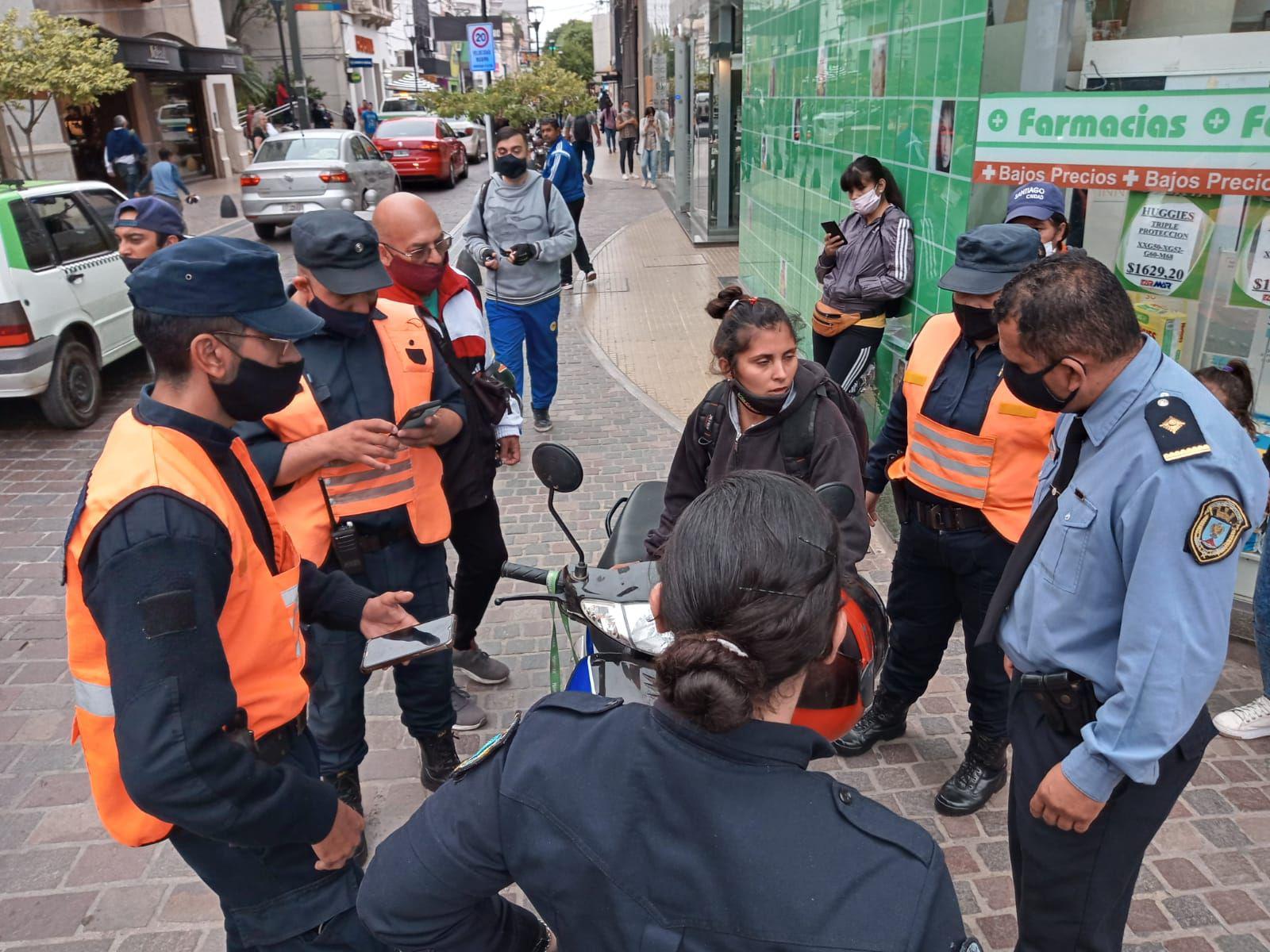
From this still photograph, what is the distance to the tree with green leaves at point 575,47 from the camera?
79688 millimetres

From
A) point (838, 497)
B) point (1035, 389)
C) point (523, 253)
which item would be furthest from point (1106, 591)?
point (523, 253)

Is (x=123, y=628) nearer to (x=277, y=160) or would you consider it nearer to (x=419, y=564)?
(x=419, y=564)

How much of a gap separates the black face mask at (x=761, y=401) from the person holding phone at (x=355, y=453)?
102 cm

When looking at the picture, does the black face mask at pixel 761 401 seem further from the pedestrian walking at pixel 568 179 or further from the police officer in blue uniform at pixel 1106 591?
the pedestrian walking at pixel 568 179

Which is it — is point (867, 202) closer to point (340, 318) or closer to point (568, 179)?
point (340, 318)

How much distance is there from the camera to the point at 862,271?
545 centimetres

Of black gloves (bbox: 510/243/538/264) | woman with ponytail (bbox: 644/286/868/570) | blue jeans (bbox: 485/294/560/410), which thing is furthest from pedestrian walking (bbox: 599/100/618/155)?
woman with ponytail (bbox: 644/286/868/570)

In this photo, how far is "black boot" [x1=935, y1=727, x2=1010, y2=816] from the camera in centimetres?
344

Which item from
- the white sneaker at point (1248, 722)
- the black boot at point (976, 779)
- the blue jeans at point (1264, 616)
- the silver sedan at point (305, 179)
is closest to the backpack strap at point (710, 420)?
the black boot at point (976, 779)

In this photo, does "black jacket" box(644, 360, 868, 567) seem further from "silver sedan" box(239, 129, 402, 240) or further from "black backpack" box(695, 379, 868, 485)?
"silver sedan" box(239, 129, 402, 240)

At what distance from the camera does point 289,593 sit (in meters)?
2.14

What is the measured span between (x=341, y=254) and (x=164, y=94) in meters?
28.9

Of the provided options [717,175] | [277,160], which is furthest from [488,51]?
[717,175]

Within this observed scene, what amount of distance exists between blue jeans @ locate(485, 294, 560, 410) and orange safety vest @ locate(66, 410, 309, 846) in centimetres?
509
